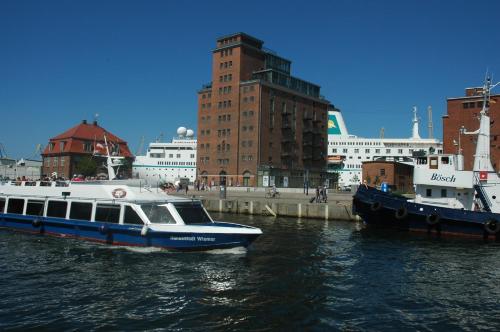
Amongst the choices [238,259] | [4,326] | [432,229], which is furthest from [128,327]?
[432,229]

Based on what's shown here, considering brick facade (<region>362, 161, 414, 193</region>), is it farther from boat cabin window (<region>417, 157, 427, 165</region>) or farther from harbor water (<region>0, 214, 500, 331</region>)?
harbor water (<region>0, 214, 500, 331</region>)

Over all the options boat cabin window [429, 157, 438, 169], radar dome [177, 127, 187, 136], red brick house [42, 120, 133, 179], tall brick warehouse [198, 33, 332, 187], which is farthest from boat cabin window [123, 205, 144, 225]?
radar dome [177, 127, 187, 136]

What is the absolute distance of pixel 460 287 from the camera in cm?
1617

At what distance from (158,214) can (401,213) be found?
60.9 feet

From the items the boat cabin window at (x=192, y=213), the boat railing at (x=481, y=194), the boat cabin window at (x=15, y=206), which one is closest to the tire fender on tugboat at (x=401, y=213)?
the boat railing at (x=481, y=194)

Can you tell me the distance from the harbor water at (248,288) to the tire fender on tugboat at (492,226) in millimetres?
4619

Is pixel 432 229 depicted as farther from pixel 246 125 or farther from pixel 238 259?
pixel 246 125

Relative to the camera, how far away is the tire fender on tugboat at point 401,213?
3155 cm

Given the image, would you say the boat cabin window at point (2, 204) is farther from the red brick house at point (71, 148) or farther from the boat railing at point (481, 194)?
the red brick house at point (71, 148)

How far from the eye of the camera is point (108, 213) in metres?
22.1

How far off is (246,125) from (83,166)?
127 ft

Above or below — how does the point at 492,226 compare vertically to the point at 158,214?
below

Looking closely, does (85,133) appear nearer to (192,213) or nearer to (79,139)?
(79,139)

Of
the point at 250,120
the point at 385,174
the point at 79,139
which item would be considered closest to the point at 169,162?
the point at 79,139
